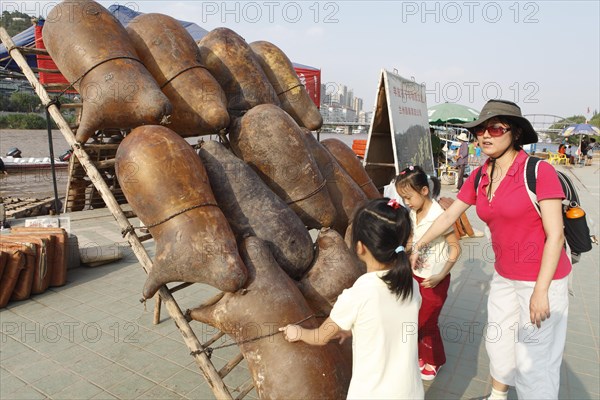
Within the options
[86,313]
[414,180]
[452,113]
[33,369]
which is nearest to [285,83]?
[414,180]

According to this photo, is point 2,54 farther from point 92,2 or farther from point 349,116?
point 349,116

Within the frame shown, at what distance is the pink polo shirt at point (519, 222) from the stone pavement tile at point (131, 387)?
256 cm

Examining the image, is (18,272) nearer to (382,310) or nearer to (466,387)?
(382,310)

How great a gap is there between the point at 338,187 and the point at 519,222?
147cm

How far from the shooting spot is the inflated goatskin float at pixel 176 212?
2.13 m

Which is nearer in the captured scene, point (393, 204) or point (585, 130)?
point (393, 204)

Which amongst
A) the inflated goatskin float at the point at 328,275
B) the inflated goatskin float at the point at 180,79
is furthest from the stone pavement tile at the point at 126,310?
the inflated goatskin float at the point at 328,275

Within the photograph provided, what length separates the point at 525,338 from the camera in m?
2.15

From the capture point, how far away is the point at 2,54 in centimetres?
958

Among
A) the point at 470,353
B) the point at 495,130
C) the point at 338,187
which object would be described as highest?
the point at 495,130

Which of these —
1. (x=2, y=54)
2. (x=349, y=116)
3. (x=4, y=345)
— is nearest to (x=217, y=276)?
(x=4, y=345)

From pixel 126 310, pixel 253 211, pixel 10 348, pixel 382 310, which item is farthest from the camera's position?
pixel 126 310

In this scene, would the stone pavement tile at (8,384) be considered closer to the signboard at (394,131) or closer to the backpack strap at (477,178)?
the backpack strap at (477,178)

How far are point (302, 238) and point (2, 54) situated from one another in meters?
10.7
